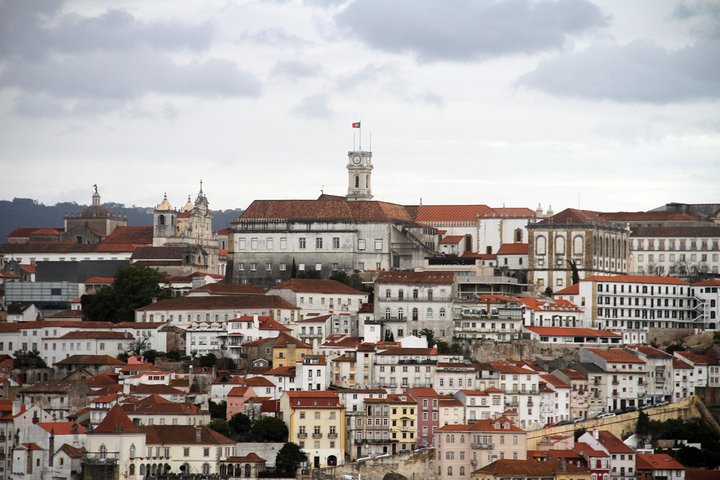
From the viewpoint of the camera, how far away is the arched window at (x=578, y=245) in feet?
362

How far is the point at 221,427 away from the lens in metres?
81.3

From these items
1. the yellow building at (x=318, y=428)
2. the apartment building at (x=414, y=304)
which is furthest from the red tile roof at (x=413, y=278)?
the yellow building at (x=318, y=428)

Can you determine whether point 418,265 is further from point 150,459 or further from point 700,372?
point 150,459

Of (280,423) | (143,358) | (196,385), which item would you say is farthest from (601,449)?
(143,358)

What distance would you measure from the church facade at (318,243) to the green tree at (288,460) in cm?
3128

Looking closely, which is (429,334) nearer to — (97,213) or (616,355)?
(616,355)

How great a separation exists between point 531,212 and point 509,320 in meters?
24.8

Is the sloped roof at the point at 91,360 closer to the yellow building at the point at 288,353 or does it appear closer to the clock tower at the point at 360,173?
the yellow building at the point at 288,353

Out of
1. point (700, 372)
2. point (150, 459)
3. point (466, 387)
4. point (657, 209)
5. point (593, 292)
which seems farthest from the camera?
point (657, 209)

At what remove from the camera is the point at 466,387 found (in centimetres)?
8719

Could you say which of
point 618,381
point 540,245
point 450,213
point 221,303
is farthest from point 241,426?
point 450,213

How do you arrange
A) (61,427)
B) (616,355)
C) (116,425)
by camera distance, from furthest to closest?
(616,355), (61,427), (116,425)

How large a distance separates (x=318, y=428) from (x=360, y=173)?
47534 mm

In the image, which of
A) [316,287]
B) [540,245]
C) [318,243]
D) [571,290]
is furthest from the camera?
[540,245]
